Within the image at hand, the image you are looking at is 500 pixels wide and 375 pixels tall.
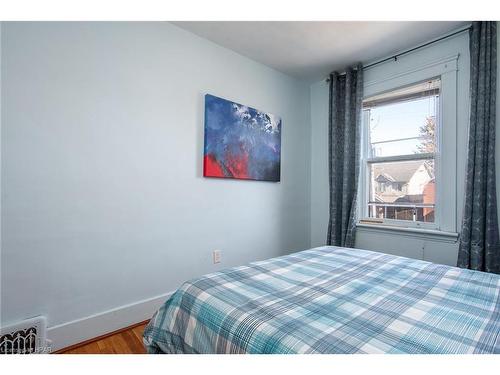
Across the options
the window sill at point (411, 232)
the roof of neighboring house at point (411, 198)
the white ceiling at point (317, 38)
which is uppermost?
the white ceiling at point (317, 38)

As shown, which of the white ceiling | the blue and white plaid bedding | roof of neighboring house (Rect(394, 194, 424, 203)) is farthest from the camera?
roof of neighboring house (Rect(394, 194, 424, 203))

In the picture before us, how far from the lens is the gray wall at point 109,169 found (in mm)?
1496

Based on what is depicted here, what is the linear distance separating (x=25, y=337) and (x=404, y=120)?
339 cm

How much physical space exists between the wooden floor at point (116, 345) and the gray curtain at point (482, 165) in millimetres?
2476

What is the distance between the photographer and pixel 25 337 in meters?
1.49

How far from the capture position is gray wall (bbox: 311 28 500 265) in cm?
216

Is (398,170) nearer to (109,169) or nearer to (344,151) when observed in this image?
(344,151)

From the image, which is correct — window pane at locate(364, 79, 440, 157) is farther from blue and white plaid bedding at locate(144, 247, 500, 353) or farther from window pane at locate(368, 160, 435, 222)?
blue and white plaid bedding at locate(144, 247, 500, 353)

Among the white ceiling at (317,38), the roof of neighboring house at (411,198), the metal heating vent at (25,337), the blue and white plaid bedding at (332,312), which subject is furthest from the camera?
the roof of neighboring house at (411,198)

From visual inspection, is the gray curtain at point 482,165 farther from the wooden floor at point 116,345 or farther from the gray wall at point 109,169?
the wooden floor at point 116,345

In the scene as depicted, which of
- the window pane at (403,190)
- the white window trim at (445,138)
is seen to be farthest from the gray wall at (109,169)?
the white window trim at (445,138)

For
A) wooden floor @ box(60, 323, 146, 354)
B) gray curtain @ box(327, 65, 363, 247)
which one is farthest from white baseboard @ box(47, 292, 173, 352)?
gray curtain @ box(327, 65, 363, 247)

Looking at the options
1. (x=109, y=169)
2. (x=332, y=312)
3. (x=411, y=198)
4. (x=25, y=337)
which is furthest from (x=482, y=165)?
(x=25, y=337)
